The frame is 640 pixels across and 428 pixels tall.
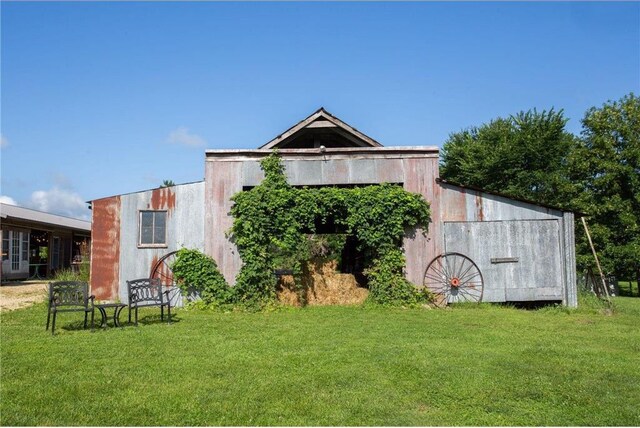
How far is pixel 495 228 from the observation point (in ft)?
43.9

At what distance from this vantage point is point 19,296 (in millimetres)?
14977

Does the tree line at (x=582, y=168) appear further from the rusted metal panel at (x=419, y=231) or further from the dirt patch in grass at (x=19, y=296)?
the dirt patch in grass at (x=19, y=296)

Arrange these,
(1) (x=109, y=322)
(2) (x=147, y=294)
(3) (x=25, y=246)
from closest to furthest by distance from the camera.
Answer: (1) (x=109, y=322), (2) (x=147, y=294), (3) (x=25, y=246)

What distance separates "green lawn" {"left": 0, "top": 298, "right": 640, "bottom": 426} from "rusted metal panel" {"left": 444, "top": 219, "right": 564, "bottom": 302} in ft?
9.93

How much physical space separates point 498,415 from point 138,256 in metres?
10.9

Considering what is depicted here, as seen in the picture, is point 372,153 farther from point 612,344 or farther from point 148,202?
point 612,344

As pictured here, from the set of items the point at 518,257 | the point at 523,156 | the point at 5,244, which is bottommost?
the point at 518,257

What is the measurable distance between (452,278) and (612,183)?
1820 centimetres

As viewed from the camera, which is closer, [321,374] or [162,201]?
[321,374]

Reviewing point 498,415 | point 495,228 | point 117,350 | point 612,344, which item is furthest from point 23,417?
point 495,228

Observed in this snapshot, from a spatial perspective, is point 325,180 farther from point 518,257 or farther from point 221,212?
point 518,257

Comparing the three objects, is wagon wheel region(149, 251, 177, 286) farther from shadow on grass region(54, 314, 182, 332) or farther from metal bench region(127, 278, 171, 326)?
metal bench region(127, 278, 171, 326)

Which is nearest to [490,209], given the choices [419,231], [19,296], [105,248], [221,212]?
[419,231]

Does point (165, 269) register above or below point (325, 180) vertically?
below
